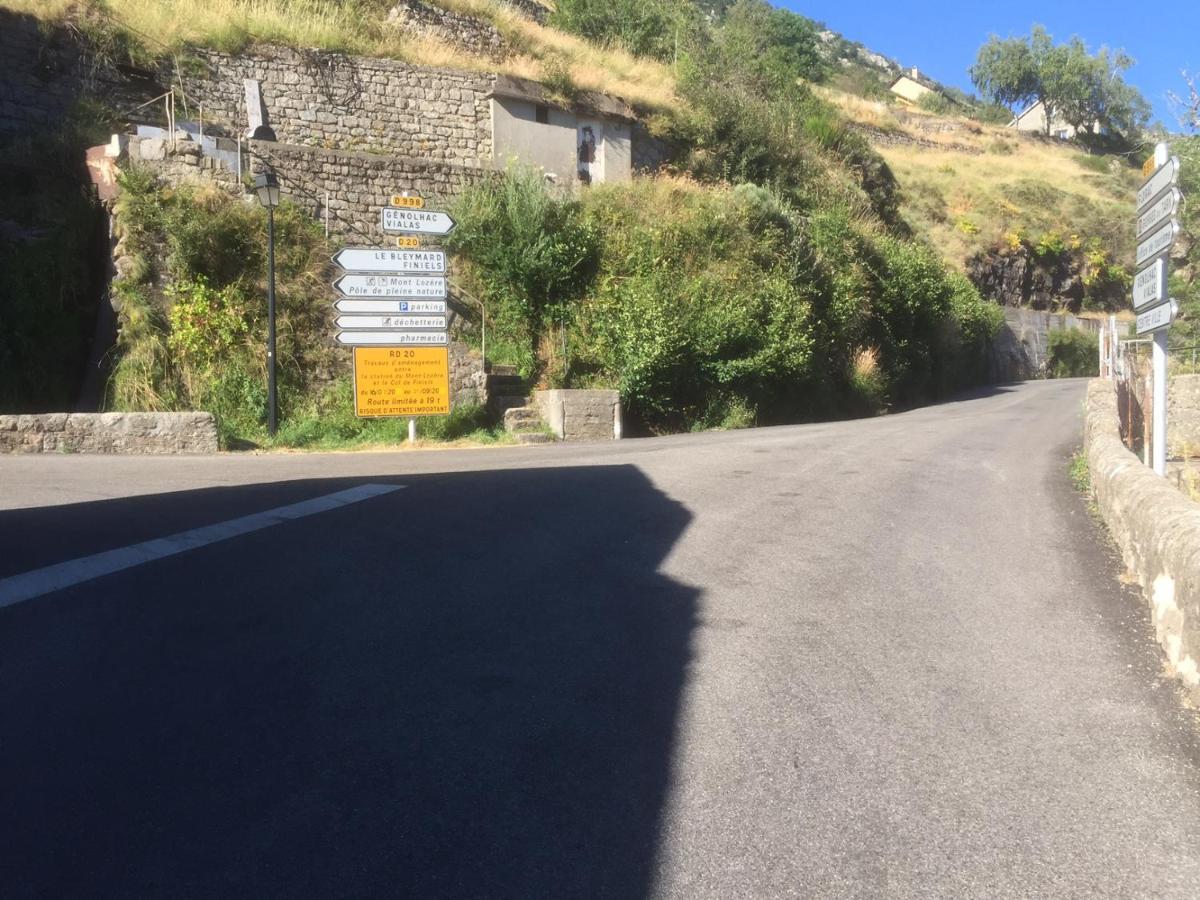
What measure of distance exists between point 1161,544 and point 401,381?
12671mm

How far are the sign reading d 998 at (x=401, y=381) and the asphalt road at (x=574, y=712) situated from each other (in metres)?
7.96

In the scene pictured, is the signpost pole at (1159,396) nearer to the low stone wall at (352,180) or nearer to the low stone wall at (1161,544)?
the low stone wall at (1161,544)

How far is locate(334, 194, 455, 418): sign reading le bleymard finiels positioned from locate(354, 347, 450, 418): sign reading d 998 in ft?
0.05

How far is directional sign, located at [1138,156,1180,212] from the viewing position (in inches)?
363

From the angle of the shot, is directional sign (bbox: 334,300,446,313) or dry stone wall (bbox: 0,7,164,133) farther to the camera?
dry stone wall (bbox: 0,7,164,133)

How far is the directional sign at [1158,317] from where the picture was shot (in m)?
9.22

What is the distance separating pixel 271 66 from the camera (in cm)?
2303

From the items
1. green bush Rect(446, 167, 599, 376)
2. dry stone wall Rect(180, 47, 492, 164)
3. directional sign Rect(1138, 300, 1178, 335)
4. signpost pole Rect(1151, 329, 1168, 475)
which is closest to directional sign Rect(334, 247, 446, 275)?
green bush Rect(446, 167, 599, 376)

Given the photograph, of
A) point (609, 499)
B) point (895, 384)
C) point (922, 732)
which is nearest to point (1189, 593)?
point (922, 732)

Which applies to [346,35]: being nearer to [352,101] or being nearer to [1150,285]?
[352,101]

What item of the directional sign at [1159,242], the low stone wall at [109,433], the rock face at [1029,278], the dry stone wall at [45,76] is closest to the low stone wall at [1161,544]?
the directional sign at [1159,242]

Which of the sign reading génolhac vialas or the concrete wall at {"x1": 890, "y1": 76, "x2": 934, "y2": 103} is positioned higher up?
the concrete wall at {"x1": 890, "y1": 76, "x2": 934, "y2": 103}

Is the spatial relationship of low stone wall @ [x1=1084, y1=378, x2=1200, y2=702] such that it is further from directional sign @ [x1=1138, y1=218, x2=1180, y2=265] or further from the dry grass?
the dry grass

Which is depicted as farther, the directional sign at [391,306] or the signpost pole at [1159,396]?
the directional sign at [391,306]
